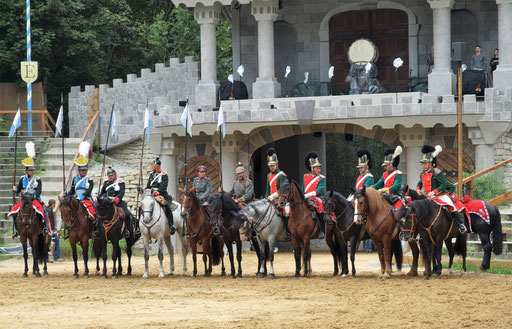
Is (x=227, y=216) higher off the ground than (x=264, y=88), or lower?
lower

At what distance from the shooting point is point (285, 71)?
3569 cm

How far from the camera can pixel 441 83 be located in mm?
30891

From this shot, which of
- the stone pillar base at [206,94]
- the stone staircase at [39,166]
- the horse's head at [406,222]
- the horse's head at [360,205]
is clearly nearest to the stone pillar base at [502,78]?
the stone pillar base at [206,94]

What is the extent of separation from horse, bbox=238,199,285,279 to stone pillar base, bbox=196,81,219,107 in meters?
11.2

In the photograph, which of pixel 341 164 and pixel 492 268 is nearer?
pixel 492 268

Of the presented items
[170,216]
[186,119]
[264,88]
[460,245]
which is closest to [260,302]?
[460,245]

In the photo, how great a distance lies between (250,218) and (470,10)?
47.6 ft

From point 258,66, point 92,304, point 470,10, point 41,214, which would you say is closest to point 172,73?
point 258,66

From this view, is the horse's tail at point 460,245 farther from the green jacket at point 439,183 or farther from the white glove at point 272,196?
the white glove at point 272,196

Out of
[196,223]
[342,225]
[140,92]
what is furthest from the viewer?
[140,92]

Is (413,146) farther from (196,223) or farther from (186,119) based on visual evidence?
(196,223)

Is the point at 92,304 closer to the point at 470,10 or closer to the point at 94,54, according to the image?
the point at 470,10

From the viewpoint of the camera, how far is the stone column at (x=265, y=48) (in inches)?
1291

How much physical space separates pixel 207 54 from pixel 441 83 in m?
7.36
